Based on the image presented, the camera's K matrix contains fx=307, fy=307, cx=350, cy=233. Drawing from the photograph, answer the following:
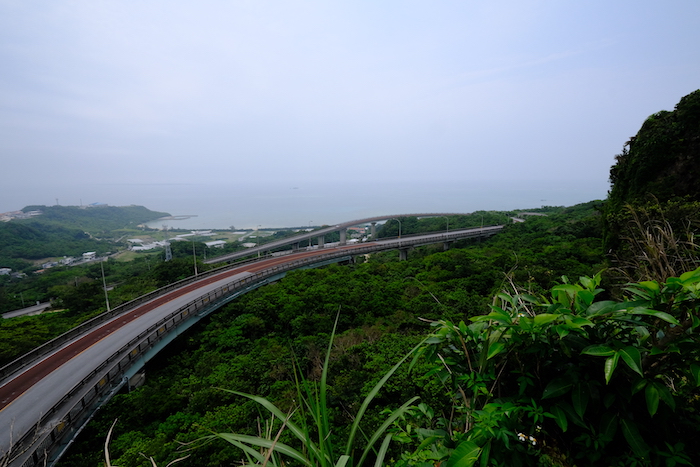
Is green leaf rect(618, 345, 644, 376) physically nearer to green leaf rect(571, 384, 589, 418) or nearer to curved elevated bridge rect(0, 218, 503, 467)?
green leaf rect(571, 384, 589, 418)

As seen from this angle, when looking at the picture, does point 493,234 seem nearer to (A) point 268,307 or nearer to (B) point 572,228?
(B) point 572,228

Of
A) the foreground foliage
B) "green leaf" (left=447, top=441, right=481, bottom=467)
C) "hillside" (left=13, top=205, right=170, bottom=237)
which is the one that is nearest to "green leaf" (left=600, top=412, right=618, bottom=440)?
the foreground foliage

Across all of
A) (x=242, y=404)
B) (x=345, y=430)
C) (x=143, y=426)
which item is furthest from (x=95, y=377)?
(x=345, y=430)

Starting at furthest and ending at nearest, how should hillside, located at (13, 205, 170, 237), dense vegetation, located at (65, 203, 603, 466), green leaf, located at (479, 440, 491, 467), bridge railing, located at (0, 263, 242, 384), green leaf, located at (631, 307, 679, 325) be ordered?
hillside, located at (13, 205, 170, 237) < bridge railing, located at (0, 263, 242, 384) < dense vegetation, located at (65, 203, 603, 466) < green leaf, located at (479, 440, 491, 467) < green leaf, located at (631, 307, 679, 325)

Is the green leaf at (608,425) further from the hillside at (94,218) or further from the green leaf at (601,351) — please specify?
the hillside at (94,218)

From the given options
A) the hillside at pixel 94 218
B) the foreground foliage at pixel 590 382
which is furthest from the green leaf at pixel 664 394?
the hillside at pixel 94 218

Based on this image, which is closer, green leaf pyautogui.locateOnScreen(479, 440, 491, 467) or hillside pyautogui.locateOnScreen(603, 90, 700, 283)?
green leaf pyautogui.locateOnScreen(479, 440, 491, 467)

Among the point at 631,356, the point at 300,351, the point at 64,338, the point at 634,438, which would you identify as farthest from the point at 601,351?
the point at 64,338
